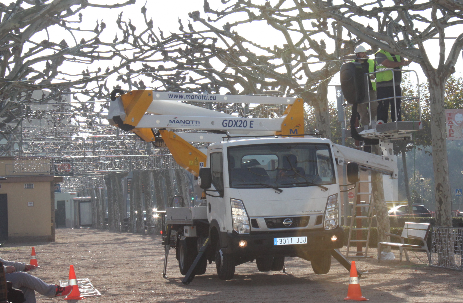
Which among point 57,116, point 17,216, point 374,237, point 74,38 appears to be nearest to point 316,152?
point 74,38

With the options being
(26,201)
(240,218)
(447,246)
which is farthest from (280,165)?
(26,201)

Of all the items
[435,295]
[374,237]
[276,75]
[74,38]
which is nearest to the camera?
[435,295]

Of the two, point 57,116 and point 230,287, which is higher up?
point 57,116

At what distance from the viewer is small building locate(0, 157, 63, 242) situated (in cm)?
3909

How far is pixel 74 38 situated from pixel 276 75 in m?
6.86

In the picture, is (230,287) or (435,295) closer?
(435,295)

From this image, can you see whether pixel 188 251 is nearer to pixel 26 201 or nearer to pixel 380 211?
pixel 380 211

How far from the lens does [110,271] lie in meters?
17.2

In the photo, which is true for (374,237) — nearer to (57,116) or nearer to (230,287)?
(230,287)

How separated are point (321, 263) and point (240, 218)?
230 cm

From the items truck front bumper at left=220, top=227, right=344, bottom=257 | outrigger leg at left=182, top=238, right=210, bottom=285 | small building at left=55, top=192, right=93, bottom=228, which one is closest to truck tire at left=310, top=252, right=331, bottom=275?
truck front bumper at left=220, top=227, right=344, bottom=257

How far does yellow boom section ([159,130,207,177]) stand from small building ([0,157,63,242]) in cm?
2632

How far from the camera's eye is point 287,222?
461 inches

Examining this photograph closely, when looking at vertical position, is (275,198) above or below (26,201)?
below
